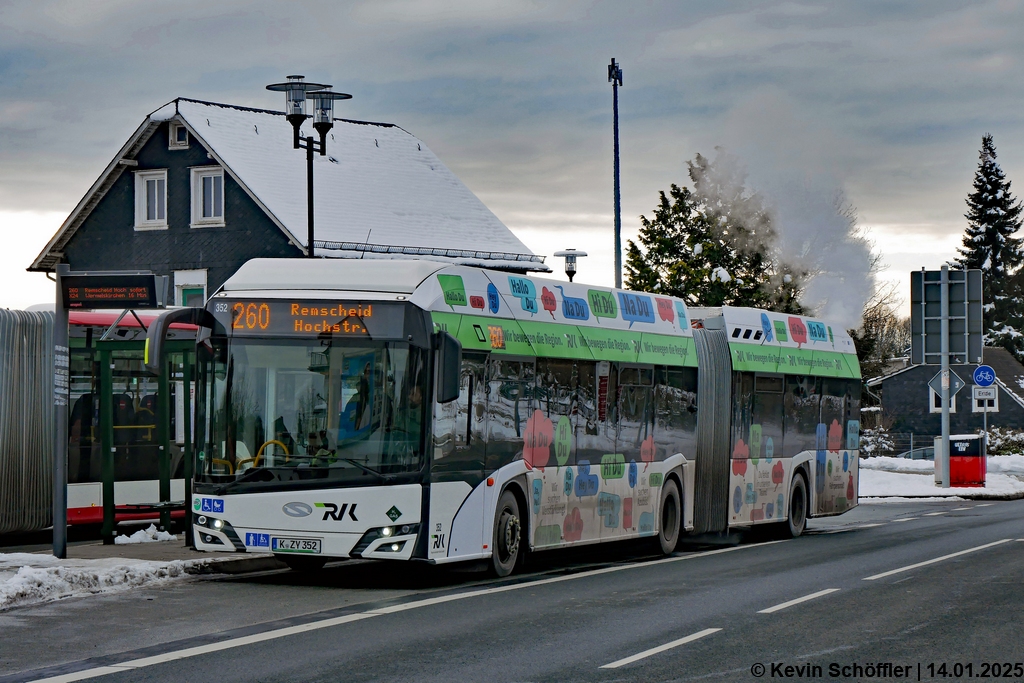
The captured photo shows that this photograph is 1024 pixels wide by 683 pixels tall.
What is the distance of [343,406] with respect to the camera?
1313 centimetres

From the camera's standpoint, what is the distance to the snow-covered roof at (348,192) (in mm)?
41281

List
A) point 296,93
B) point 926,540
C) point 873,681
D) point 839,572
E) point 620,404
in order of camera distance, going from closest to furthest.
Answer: point 873,681 < point 839,572 < point 620,404 < point 926,540 < point 296,93

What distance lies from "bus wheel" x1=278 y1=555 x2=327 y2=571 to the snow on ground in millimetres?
21149

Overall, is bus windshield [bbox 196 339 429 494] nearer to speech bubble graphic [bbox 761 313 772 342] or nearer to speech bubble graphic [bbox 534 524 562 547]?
speech bubble graphic [bbox 534 524 562 547]

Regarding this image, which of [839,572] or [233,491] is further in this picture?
[839,572]

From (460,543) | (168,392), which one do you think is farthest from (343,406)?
(168,392)

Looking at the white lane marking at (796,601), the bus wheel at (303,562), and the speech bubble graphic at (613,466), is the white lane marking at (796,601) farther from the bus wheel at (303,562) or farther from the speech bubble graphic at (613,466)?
the bus wheel at (303,562)

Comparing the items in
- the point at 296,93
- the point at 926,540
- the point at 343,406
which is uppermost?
the point at 296,93

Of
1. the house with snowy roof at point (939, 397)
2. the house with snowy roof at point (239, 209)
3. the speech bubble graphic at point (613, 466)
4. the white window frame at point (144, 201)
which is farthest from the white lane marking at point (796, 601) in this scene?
the house with snowy roof at point (939, 397)

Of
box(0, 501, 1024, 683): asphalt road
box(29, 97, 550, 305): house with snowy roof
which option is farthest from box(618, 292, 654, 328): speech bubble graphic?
box(29, 97, 550, 305): house with snowy roof

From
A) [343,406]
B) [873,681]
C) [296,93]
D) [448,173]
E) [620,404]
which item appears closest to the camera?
[873,681]

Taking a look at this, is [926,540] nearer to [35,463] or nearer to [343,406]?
[343,406]

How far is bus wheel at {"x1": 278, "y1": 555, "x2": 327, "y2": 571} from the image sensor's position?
14.9 metres

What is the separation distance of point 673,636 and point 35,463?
991cm
